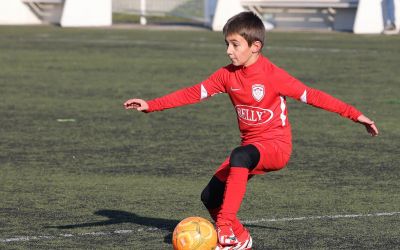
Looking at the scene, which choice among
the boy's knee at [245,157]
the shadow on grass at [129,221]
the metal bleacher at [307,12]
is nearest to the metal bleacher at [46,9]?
the metal bleacher at [307,12]

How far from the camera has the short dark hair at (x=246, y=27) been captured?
7254 millimetres

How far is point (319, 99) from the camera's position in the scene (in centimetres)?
724

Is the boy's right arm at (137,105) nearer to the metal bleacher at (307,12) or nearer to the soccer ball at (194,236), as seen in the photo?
the soccer ball at (194,236)

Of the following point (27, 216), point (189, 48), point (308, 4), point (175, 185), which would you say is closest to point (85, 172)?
point (175, 185)

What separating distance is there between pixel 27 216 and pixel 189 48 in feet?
Answer: 59.2

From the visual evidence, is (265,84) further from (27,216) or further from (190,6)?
(190,6)

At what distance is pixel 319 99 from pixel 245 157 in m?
0.57

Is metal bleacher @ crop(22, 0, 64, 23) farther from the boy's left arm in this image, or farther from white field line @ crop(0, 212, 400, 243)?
the boy's left arm

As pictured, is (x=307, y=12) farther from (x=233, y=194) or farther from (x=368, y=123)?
(x=233, y=194)

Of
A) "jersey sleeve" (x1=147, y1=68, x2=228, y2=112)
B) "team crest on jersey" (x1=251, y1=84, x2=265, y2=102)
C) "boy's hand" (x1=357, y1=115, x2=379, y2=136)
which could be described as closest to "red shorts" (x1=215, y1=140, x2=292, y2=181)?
"team crest on jersey" (x1=251, y1=84, x2=265, y2=102)

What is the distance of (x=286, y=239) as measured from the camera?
7.65 m

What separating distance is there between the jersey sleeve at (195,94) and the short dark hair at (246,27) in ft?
1.03

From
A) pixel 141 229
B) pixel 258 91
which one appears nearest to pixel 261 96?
pixel 258 91

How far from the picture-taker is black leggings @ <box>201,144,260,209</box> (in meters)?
7.13
